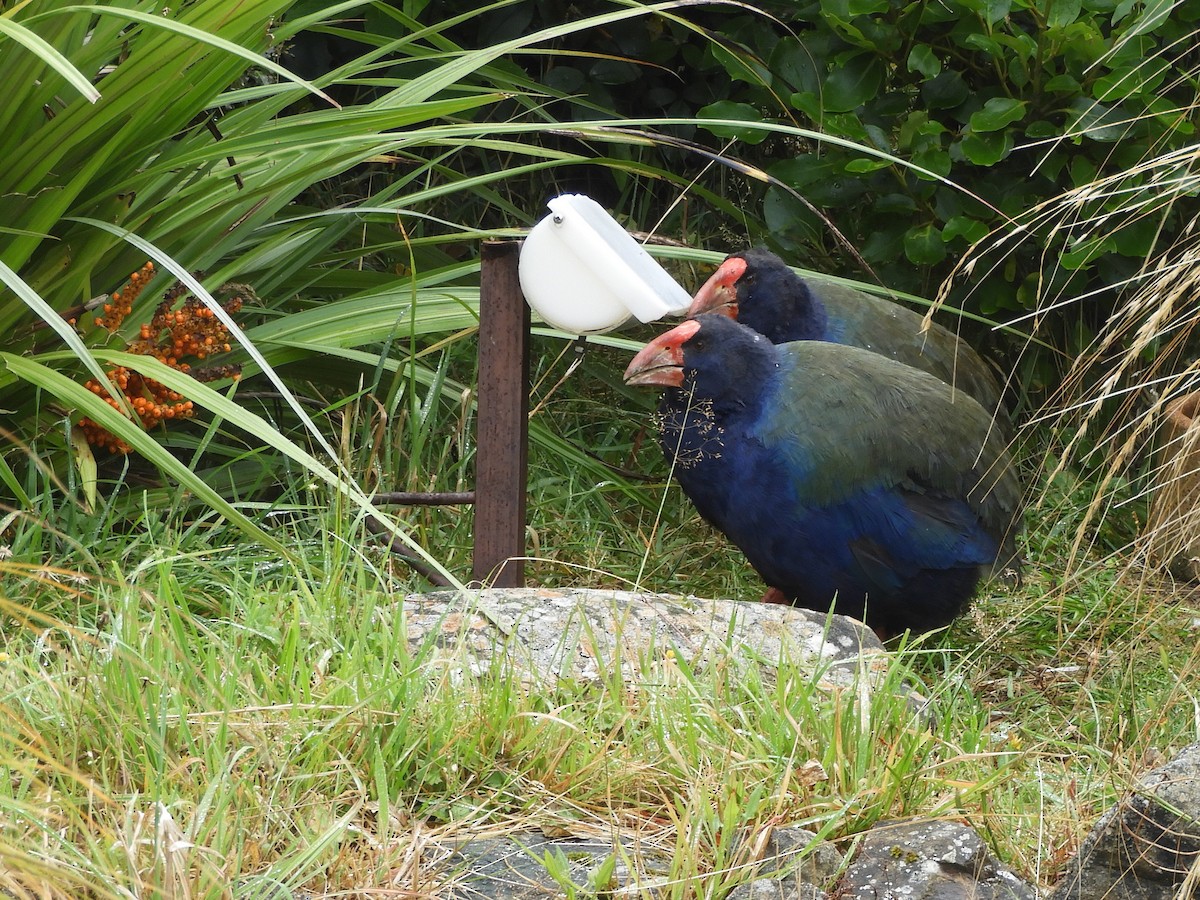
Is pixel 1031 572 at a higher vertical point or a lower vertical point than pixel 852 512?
lower

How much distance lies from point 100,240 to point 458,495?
878 mm

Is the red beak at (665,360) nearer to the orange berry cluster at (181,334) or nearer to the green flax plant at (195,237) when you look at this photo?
the green flax plant at (195,237)

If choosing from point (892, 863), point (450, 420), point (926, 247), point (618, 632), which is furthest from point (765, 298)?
point (892, 863)

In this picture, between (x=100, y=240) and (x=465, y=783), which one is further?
(x=100, y=240)

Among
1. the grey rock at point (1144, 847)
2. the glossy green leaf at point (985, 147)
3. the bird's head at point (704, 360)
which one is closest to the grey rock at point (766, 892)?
the grey rock at point (1144, 847)

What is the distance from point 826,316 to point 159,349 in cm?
148

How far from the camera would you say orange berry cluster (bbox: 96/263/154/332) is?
2.72 meters

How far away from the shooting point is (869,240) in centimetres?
364

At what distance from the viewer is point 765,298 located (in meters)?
3.33

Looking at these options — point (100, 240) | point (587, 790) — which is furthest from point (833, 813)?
point (100, 240)

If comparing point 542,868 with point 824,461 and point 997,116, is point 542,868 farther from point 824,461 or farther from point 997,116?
point 997,116

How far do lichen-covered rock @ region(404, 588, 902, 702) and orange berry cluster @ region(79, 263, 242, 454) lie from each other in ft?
2.38

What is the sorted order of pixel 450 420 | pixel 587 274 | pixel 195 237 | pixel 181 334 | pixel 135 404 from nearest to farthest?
pixel 587 274, pixel 135 404, pixel 181 334, pixel 195 237, pixel 450 420

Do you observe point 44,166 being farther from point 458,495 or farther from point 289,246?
point 458,495
